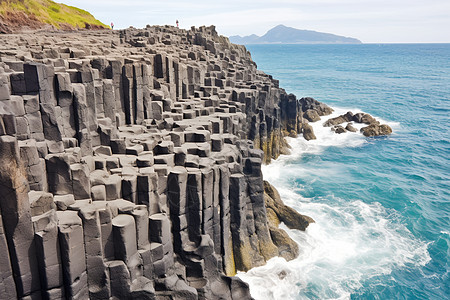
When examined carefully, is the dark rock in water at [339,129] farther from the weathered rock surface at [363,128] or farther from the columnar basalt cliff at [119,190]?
the columnar basalt cliff at [119,190]

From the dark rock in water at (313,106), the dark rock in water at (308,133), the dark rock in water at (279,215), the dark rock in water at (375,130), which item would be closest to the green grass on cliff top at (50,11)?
the dark rock in water at (313,106)

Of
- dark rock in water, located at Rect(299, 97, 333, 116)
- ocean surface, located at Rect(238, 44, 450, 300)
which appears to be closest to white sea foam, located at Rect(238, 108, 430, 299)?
ocean surface, located at Rect(238, 44, 450, 300)

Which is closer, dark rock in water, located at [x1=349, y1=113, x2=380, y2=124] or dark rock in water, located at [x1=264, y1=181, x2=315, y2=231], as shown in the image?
dark rock in water, located at [x1=264, y1=181, x2=315, y2=231]

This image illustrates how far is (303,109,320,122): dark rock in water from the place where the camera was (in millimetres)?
52250

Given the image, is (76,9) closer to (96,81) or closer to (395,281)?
(96,81)

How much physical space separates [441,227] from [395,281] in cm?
862

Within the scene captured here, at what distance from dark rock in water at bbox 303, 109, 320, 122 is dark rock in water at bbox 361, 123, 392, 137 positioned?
671 centimetres

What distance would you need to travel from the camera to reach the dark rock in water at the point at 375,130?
46903mm

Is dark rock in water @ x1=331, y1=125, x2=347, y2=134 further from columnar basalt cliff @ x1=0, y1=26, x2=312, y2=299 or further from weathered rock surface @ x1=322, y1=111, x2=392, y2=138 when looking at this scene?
columnar basalt cliff @ x1=0, y1=26, x2=312, y2=299

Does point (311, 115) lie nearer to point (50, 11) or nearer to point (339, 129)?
point (339, 129)

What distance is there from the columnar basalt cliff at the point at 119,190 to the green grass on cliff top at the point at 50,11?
Answer: 142 ft

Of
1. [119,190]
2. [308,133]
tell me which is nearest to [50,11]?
[308,133]

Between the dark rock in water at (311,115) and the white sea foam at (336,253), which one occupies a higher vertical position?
the dark rock in water at (311,115)

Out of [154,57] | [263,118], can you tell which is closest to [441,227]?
[263,118]
